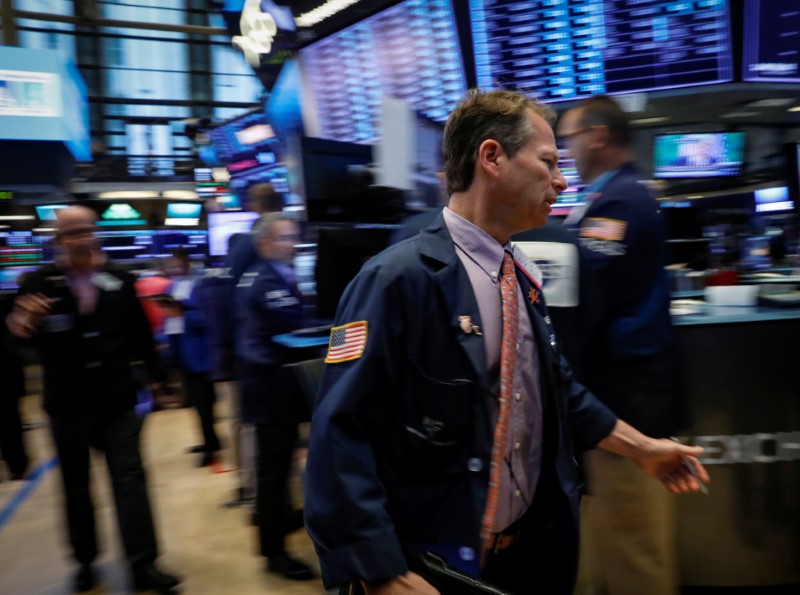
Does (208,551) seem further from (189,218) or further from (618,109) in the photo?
(189,218)

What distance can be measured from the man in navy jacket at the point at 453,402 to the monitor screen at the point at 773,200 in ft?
19.0

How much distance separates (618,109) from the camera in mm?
2564

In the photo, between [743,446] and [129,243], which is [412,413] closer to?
[743,446]

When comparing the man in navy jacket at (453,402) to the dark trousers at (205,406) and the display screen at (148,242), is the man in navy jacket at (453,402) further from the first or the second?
the display screen at (148,242)

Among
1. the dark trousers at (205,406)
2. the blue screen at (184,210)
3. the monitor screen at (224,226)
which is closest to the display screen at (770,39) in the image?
the dark trousers at (205,406)

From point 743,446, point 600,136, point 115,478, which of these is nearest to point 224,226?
point 115,478

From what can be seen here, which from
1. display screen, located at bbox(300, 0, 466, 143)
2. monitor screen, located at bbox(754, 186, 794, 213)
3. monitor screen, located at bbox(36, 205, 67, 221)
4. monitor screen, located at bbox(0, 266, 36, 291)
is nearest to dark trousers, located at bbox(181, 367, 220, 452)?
display screen, located at bbox(300, 0, 466, 143)

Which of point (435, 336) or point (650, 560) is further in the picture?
point (650, 560)

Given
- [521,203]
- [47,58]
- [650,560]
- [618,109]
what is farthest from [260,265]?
[47,58]

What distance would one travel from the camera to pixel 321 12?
399cm

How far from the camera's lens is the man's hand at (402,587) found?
110 centimetres

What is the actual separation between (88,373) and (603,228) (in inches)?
95.5

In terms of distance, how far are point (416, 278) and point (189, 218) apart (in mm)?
18369

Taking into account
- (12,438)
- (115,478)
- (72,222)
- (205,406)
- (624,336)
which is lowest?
(12,438)
